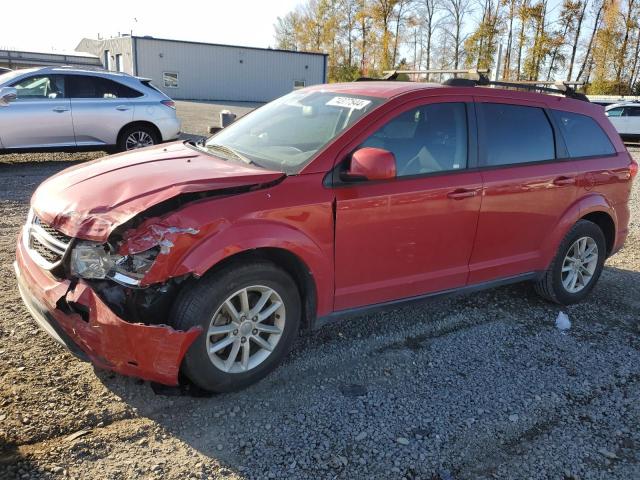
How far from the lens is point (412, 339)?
157 inches

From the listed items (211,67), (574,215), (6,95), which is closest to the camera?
(574,215)

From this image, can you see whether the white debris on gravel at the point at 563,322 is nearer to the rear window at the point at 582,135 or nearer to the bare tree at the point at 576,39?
the rear window at the point at 582,135

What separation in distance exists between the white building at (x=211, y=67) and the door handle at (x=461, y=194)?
35404 mm

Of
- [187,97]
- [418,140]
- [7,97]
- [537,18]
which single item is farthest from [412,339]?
[537,18]

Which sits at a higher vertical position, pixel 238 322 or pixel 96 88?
pixel 96 88

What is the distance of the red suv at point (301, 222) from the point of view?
2.75 metres

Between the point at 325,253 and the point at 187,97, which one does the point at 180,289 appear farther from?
the point at 187,97

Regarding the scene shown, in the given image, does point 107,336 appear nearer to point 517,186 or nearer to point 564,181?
point 517,186

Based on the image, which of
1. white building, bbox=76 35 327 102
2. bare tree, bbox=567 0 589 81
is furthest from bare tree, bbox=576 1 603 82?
white building, bbox=76 35 327 102

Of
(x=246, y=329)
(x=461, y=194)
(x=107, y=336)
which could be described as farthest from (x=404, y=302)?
(x=107, y=336)

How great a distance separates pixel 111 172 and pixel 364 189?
1592 mm

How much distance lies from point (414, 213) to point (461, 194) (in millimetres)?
443

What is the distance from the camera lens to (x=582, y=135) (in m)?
4.68

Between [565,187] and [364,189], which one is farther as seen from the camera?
[565,187]
